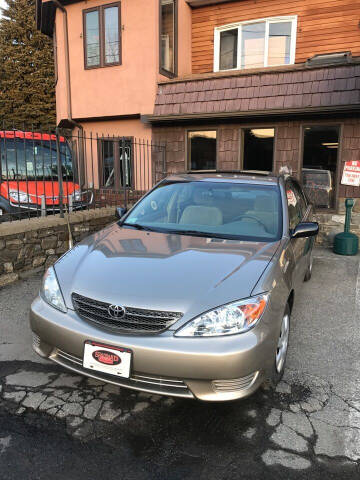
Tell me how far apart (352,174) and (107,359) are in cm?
722

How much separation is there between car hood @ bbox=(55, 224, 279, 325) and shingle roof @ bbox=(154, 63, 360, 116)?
5.90 meters

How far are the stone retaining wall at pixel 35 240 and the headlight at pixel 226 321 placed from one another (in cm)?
361

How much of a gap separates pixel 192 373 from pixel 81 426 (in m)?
0.84

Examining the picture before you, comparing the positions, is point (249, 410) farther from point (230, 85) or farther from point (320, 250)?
point (230, 85)

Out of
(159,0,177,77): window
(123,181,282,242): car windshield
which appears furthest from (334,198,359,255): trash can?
(159,0,177,77): window

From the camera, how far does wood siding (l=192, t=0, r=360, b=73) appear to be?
28.8 ft

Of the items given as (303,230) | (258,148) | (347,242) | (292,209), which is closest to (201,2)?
(258,148)

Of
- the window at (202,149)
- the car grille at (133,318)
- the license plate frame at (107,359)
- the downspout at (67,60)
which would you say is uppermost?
the downspout at (67,60)

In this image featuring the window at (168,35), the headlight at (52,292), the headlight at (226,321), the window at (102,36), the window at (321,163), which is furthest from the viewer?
the window at (102,36)

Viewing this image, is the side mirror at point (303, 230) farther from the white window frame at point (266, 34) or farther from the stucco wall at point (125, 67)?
the white window frame at point (266, 34)

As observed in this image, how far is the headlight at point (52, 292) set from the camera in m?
2.51

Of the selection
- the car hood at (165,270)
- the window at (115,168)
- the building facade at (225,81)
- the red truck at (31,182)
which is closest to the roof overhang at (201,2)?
the building facade at (225,81)

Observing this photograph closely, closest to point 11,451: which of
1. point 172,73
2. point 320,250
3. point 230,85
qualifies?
point 320,250

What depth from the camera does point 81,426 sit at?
2.34m
